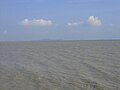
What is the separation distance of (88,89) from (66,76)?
3.66 meters

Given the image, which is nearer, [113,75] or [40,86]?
[40,86]

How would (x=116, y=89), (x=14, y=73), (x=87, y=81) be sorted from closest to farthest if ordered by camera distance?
(x=116, y=89) < (x=87, y=81) < (x=14, y=73)

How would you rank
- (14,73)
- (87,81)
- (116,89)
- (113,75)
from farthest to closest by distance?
(14,73) < (113,75) < (87,81) < (116,89)

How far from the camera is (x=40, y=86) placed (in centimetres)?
1315

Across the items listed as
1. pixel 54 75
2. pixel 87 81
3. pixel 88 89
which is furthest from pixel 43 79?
pixel 88 89

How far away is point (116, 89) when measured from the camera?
40.7 feet

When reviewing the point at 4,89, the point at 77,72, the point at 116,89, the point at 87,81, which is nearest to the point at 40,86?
the point at 4,89

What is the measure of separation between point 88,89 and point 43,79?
3.39 meters

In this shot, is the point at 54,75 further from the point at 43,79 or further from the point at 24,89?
the point at 24,89

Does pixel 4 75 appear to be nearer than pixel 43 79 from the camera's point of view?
No

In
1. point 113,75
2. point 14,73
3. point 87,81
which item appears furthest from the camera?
point 14,73

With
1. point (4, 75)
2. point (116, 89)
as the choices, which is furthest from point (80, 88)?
point (4, 75)

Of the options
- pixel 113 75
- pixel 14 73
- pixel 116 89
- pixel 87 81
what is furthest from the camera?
pixel 14 73

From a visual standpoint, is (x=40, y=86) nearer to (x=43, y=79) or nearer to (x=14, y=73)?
(x=43, y=79)
